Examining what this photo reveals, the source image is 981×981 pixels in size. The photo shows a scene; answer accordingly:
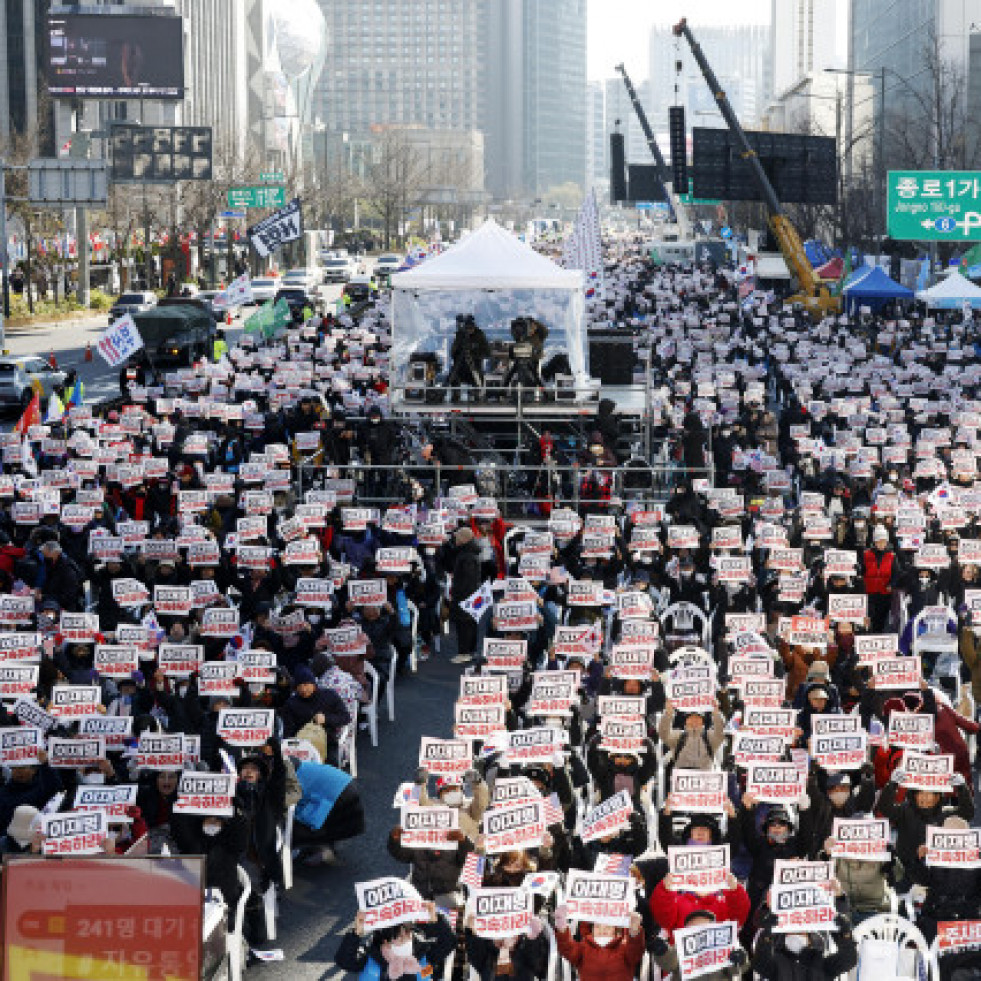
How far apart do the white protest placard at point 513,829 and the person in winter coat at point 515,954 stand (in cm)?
53

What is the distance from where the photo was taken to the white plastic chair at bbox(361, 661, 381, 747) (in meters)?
16.2

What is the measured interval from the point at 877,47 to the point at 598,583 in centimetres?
13459

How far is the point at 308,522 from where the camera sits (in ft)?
66.4

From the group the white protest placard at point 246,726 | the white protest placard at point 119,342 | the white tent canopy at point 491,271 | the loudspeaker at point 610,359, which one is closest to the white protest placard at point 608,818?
the white protest placard at point 246,726

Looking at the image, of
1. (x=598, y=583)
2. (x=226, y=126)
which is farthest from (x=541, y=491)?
(x=226, y=126)

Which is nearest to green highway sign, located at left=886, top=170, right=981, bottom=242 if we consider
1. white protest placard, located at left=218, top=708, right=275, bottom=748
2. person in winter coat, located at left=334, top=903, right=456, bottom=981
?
white protest placard, located at left=218, top=708, right=275, bottom=748

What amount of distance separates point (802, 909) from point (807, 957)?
22 centimetres

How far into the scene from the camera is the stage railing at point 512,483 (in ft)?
77.9

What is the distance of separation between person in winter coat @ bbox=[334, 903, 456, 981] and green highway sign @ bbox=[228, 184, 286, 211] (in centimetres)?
7062

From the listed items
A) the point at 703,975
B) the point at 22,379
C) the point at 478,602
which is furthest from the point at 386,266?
the point at 703,975

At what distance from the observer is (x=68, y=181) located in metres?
54.1

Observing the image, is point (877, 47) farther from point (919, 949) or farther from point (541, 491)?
point (919, 949)

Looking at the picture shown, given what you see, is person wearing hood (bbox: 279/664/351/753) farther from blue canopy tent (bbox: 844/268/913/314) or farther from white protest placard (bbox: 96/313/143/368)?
blue canopy tent (bbox: 844/268/913/314)

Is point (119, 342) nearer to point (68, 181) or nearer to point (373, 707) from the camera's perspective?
point (373, 707)
